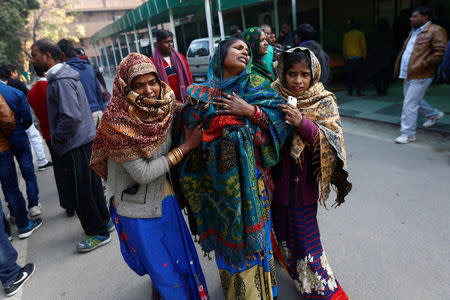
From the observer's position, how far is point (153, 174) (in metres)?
1.54

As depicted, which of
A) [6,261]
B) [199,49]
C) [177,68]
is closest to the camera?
[6,261]

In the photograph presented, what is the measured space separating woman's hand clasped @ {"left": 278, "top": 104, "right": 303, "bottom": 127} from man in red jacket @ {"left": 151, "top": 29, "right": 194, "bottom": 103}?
236 centimetres

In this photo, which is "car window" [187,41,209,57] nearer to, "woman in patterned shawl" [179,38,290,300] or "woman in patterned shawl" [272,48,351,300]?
"woman in patterned shawl" [272,48,351,300]

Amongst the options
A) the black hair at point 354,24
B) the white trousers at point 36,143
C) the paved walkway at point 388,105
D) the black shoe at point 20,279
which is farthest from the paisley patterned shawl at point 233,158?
the black hair at point 354,24

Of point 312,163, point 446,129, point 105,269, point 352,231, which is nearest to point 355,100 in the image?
point 446,129

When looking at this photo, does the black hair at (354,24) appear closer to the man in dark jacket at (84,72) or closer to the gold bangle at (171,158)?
the man in dark jacket at (84,72)

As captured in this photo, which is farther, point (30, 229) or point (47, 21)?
point (47, 21)

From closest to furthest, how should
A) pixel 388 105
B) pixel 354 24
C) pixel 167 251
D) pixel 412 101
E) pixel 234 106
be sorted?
pixel 234 106 < pixel 167 251 < pixel 412 101 < pixel 388 105 < pixel 354 24

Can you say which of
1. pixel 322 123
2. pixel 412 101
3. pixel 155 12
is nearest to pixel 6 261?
pixel 322 123

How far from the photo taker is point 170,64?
380 cm

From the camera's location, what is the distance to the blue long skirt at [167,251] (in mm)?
1678

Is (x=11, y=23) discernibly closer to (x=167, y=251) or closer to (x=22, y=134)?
(x=22, y=134)

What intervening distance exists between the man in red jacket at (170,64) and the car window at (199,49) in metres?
7.62

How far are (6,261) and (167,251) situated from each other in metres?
1.56
